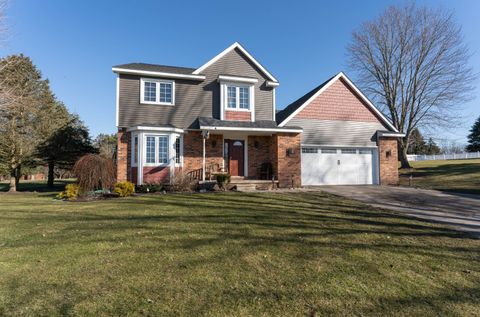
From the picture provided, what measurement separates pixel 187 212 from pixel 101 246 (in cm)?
324

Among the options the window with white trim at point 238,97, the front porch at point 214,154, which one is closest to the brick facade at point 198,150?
the front porch at point 214,154

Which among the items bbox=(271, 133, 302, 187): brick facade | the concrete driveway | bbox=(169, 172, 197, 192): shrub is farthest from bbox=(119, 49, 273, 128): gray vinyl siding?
the concrete driveway

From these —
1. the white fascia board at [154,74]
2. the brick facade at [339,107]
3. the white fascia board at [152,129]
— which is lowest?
the white fascia board at [152,129]

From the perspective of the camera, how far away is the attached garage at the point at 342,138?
Answer: 688 inches

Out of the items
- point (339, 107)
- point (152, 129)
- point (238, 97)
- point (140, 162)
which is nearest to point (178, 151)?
point (152, 129)

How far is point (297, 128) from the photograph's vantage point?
1614 cm

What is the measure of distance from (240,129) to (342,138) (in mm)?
7467

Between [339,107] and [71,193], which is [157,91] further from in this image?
[339,107]

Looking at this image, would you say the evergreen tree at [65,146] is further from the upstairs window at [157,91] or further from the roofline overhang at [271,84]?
the roofline overhang at [271,84]

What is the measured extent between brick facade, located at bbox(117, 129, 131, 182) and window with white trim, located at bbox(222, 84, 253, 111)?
6000 millimetres

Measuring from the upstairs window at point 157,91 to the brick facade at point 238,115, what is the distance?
3297mm

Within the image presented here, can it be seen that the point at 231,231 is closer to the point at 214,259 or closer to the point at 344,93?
the point at 214,259

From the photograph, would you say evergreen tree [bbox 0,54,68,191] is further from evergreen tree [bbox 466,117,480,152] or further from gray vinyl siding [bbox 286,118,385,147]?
evergreen tree [bbox 466,117,480,152]

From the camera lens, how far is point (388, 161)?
18.5 m
